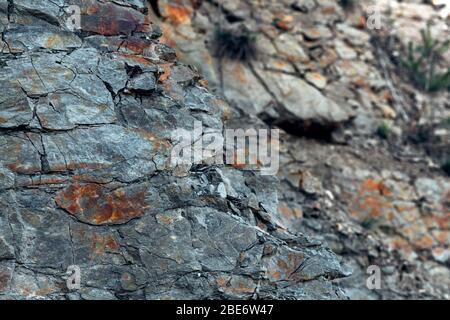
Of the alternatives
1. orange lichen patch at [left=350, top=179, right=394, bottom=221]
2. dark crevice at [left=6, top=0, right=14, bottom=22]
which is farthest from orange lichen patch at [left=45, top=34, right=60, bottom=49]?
orange lichen patch at [left=350, top=179, right=394, bottom=221]

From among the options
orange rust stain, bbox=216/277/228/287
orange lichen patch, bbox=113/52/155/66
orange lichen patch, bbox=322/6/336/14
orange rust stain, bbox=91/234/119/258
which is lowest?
orange rust stain, bbox=216/277/228/287

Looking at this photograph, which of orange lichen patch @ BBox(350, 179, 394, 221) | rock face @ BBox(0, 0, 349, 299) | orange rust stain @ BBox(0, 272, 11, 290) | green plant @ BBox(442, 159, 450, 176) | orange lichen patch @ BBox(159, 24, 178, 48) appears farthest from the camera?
green plant @ BBox(442, 159, 450, 176)

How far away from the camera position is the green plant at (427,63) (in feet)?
32.3

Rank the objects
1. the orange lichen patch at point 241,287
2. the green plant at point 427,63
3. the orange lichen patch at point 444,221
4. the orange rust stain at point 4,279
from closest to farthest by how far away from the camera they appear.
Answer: the orange rust stain at point 4,279
the orange lichen patch at point 241,287
the orange lichen patch at point 444,221
the green plant at point 427,63

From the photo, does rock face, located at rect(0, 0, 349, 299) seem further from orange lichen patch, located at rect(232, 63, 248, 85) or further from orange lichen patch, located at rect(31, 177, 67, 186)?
orange lichen patch, located at rect(232, 63, 248, 85)

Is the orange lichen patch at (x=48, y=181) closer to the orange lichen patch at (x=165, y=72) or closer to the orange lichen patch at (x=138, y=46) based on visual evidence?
the orange lichen patch at (x=165, y=72)

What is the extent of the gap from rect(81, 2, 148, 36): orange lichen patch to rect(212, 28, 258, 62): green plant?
233 cm

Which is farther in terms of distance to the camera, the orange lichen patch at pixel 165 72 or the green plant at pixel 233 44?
the green plant at pixel 233 44

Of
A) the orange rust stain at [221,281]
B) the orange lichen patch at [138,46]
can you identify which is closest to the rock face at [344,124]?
the orange lichen patch at [138,46]

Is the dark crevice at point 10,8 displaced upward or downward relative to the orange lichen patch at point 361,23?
downward

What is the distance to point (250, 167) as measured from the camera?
6.36m

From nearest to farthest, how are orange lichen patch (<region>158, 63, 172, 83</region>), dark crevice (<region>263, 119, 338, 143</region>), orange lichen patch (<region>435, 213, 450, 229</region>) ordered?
orange lichen patch (<region>158, 63, 172, 83</region>)
orange lichen patch (<region>435, 213, 450, 229</region>)
dark crevice (<region>263, 119, 338, 143</region>)

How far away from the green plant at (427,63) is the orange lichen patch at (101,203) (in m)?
6.17

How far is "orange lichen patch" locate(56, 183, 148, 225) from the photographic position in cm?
513
